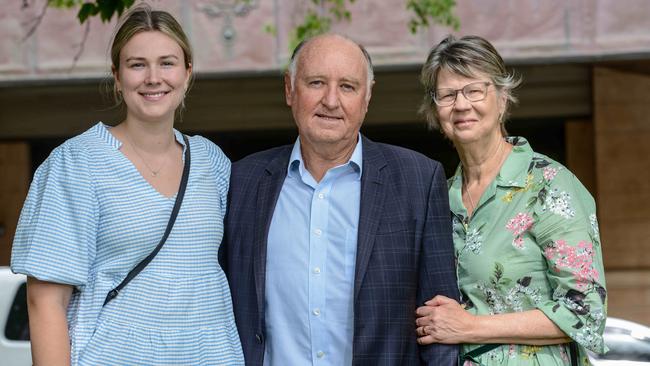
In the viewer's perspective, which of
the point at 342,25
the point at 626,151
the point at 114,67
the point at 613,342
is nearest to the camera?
the point at 114,67

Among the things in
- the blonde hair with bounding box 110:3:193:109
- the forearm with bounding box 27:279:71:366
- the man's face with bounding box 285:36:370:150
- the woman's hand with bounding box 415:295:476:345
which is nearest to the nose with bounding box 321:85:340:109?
the man's face with bounding box 285:36:370:150

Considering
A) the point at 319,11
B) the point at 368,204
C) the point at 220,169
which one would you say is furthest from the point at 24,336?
the point at 319,11

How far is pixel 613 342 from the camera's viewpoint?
7.25 metres

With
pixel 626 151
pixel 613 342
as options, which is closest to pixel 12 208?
pixel 626 151

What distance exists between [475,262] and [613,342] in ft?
12.7

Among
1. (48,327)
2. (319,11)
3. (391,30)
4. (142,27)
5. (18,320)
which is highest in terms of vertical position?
(319,11)

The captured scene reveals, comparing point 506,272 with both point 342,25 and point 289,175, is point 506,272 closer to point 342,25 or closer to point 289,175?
point 289,175

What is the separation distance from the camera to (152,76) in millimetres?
3619

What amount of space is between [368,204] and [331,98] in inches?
15.1

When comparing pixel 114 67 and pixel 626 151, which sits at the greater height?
pixel 626 151

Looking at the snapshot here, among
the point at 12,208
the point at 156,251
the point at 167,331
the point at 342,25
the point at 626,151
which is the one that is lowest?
the point at 167,331

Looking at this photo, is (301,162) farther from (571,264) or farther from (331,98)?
(571,264)

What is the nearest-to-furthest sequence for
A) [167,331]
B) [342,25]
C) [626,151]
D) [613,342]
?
[167,331] < [613,342] < [342,25] < [626,151]

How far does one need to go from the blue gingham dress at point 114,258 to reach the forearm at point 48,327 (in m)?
0.05
